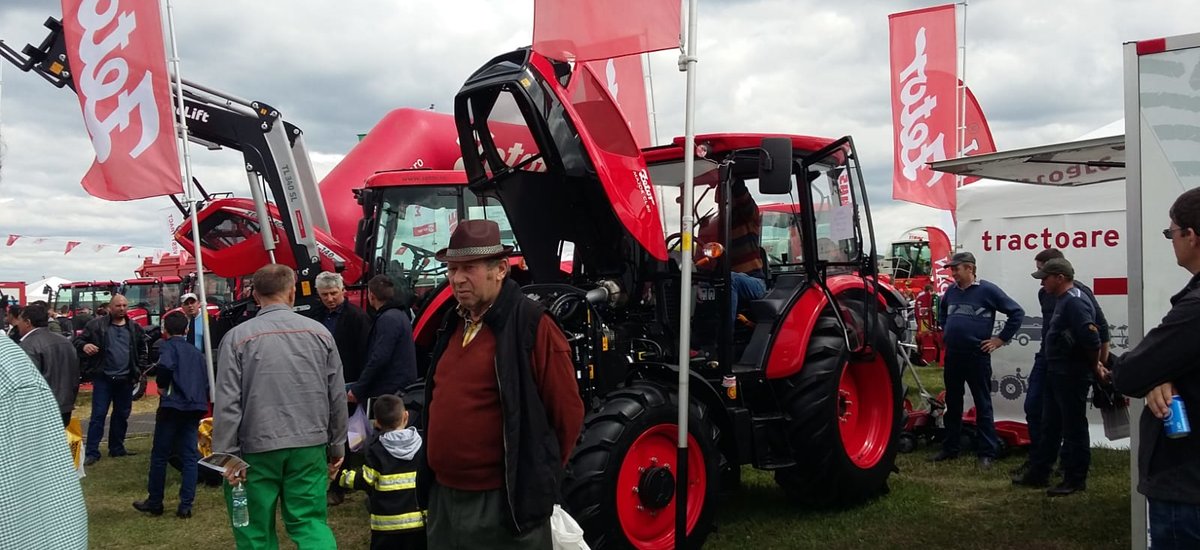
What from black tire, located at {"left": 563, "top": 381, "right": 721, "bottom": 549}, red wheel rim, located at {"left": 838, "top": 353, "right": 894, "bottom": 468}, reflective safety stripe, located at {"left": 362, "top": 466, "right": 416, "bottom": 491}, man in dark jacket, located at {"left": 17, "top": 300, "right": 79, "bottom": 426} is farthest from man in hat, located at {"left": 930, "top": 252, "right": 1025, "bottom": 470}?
man in dark jacket, located at {"left": 17, "top": 300, "right": 79, "bottom": 426}

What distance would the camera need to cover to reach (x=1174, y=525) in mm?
2635

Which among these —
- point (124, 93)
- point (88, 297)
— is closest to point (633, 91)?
point (124, 93)

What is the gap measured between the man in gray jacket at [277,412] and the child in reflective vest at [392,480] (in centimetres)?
23

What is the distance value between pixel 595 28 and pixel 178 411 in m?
4.52

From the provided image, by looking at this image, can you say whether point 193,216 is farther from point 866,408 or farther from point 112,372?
point 866,408

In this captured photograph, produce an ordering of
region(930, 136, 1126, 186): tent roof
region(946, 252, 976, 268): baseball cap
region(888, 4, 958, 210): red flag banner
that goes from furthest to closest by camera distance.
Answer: region(888, 4, 958, 210): red flag banner < region(946, 252, 976, 268): baseball cap < region(930, 136, 1126, 186): tent roof

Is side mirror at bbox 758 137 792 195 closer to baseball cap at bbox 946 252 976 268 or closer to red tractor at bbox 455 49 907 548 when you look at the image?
red tractor at bbox 455 49 907 548

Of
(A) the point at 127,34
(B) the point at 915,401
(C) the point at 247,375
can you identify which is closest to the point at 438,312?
(C) the point at 247,375

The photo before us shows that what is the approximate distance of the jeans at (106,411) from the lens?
907 cm

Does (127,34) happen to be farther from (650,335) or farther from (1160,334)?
(1160,334)

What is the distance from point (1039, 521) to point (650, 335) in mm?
2750

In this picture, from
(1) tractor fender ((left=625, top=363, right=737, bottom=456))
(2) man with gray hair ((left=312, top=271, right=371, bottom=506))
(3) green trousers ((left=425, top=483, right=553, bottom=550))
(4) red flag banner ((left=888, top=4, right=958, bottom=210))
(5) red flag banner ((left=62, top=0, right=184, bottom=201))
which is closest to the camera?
(3) green trousers ((left=425, top=483, right=553, bottom=550))

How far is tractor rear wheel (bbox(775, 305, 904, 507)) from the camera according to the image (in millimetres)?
5578

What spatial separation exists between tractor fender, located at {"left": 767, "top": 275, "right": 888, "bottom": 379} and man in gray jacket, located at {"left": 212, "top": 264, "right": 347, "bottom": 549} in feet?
8.75
